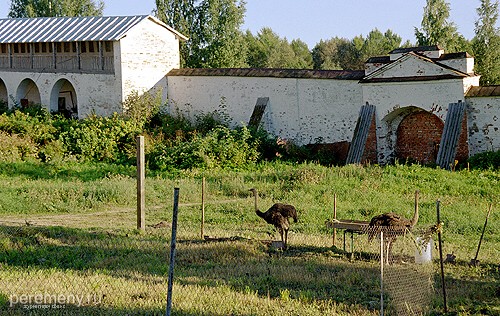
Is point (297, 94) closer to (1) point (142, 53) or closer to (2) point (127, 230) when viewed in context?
(1) point (142, 53)

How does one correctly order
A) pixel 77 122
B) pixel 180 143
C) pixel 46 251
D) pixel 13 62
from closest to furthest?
pixel 46 251 → pixel 180 143 → pixel 77 122 → pixel 13 62

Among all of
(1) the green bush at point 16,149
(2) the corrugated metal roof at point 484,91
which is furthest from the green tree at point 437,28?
(1) the green bush at point 16,149

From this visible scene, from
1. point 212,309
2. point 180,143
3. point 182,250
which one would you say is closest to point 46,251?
point 182,250

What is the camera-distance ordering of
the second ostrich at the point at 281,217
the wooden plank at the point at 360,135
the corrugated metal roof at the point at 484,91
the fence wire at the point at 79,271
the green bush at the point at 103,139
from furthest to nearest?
the green bush at the point at 103,139 < the wooden plank at the point at 360,135 < the corrugated metal roof at the point at 484,91 < the second ostrich at the point at 281,217 < the fence wire at the point at 79,271

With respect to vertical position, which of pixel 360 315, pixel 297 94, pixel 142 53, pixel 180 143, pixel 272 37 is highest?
pixel 272 37

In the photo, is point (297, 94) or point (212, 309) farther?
point (297, 94)

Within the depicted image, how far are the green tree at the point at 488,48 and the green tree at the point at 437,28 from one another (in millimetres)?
1397

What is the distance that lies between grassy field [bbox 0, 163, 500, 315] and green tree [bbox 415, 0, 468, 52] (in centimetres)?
1476

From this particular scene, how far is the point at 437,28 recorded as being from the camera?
116 feet

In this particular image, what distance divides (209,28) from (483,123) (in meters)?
20.2

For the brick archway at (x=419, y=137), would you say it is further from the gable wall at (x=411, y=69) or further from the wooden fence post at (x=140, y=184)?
the wooden fence post at (x=140, y=184)

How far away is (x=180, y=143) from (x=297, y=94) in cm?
443

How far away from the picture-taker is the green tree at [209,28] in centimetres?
3838

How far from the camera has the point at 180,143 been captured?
2561 cm
